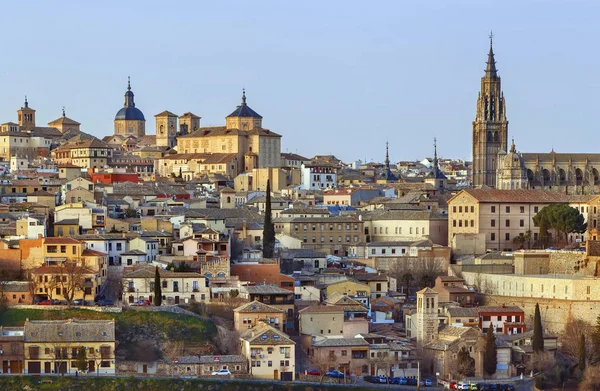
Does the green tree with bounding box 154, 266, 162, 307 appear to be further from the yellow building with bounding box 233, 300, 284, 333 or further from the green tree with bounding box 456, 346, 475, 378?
the green tree with bounding box 456, 346, 475, 378

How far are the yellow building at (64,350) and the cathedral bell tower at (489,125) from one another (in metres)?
70.4

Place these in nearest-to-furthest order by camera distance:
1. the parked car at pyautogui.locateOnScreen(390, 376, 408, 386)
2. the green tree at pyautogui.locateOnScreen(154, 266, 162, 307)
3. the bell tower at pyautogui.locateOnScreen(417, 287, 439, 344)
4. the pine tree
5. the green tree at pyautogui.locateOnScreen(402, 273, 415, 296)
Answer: the parked car at pyautogui.locateOnScreen(390, 376, 408, 386), the pine tree, the green tree at pyautogui.locateOnScreen(154, 266, 162, 307), the bell tower at pyautogui.locateOnScreen(417, 287, 439, 344), the green tree at pyautogui.locateOnScreen(402, 273, 415, 296)

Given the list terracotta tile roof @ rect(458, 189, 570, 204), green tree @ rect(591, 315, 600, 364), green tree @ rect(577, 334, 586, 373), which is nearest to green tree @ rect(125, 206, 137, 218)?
terracotta tile roof @ rect(458, 189, 570, 204)

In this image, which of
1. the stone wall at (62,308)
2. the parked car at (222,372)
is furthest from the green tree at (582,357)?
the stone wall at (62,308)

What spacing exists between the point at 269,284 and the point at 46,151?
183 feet

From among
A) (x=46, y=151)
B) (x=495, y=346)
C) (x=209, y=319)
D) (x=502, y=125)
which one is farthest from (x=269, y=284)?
(x=502, y=125)

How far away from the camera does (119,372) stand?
51438mm

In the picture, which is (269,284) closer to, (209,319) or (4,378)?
(209,319)

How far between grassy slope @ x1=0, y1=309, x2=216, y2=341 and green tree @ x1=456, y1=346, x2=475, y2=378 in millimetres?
8813

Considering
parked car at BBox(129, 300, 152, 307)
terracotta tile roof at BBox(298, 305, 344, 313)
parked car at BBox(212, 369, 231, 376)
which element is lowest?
parked car at BBox(212, 369, 231, 376)

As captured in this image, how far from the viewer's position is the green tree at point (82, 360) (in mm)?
50938

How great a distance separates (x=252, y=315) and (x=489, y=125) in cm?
6857

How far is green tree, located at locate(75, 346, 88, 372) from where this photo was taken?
2005 inches

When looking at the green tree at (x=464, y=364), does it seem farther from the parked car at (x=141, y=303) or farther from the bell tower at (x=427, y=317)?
the parked car at (x=141, y=303)
